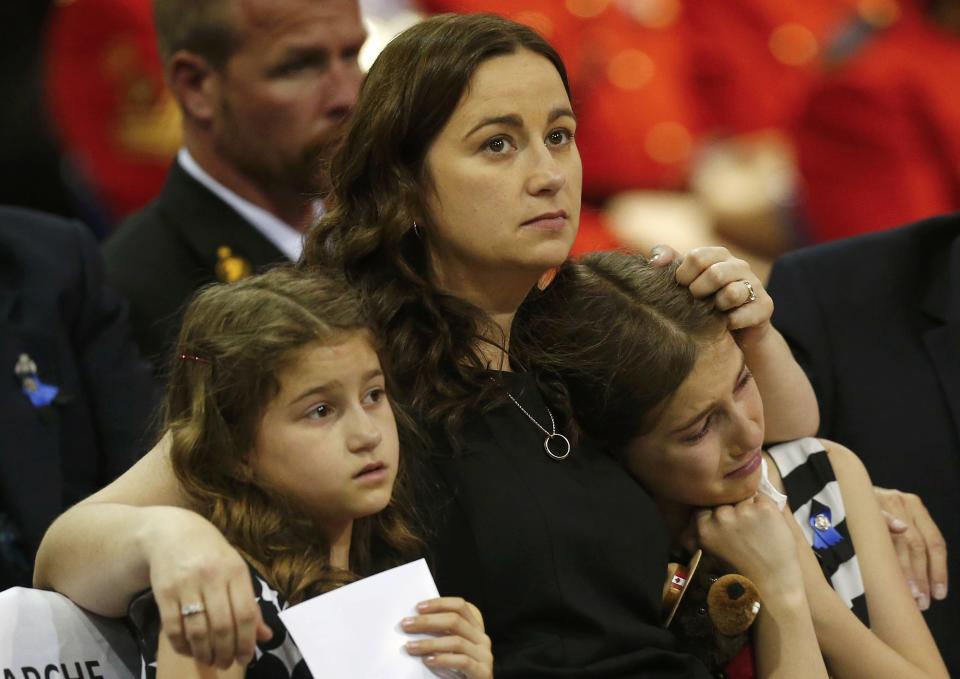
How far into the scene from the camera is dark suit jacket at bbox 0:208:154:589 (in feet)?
8.34

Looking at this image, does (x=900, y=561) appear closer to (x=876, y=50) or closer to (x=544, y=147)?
(x=544, y=147)

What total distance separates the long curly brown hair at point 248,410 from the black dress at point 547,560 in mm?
152

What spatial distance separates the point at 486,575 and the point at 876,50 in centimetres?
305

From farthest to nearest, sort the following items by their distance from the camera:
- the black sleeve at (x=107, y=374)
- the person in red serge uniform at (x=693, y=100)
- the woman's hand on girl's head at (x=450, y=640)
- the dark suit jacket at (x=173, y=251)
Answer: the person in red serge uniform at (x=693, y=100), the dark suit jacket at (x=173, y=251), the black sleeve at (x=107, y=374), the woman's hand on girl's head at (x=450, y=640)

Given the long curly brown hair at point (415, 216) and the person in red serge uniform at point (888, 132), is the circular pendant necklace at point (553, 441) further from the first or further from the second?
the person in red serge uniform at point (888, 132)

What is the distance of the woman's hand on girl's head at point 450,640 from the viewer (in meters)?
1.65

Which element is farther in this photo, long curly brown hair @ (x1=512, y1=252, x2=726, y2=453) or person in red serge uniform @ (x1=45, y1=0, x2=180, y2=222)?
person in red serge uniform @ (x1=45, y1=0, x2=180, y2=222)

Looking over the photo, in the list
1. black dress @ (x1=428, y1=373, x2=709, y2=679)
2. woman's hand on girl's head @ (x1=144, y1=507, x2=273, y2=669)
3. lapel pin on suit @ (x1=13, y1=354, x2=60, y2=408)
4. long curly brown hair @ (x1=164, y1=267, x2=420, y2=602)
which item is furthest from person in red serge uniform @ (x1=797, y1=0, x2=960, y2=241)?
woman's hand on girl's head @ (x1=144, y1=507, x2=273, y2=669)

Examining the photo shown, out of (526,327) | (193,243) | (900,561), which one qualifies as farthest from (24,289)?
(900,561)

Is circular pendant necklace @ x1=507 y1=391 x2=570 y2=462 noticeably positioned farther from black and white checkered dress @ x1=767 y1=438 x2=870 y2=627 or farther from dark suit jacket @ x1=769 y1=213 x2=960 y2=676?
dark suit jacket @ x1=769 y1=213 x2=960 y2=676

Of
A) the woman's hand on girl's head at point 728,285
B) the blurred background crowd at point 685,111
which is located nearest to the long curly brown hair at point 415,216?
the woman's hand on girl's head at point 728,285

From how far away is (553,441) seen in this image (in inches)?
79.3

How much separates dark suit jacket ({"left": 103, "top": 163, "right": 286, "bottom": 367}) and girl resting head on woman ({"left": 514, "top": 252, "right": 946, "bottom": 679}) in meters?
1.09

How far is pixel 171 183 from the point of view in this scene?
3.23 metres
